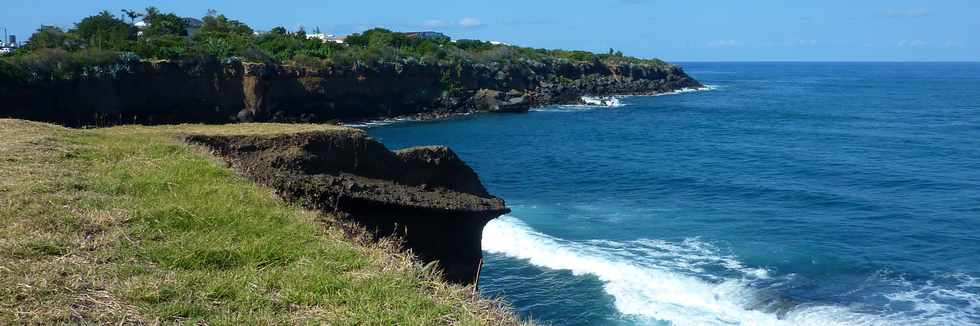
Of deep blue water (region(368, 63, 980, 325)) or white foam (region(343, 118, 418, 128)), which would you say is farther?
white foam (region(343, 118, 418, 128))

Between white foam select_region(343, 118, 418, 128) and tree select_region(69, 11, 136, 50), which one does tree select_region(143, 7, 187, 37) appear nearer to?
tree select_region(69, 11, 136, 50)

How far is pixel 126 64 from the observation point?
167 ft

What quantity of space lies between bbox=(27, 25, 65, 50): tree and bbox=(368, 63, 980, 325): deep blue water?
83.0 ft

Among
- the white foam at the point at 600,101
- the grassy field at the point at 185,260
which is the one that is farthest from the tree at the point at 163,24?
the grassy field at the point at 185,260

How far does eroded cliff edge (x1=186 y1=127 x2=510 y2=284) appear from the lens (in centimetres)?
1391

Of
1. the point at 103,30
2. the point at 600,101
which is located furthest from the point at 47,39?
the point at 600,101

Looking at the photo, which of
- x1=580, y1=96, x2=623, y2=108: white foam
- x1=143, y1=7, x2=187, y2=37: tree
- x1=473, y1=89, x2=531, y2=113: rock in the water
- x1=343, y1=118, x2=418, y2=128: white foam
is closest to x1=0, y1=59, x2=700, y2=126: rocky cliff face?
x1=473, y1=89, x2=531, y2=113: rock in the water

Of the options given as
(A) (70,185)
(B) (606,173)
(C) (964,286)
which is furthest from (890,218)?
(A) (70,185)

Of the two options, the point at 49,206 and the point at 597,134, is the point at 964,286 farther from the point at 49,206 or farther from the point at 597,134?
the point at 597,134

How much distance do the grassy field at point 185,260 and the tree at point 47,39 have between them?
51.7 m

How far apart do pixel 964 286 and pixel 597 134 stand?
36286 millimetres

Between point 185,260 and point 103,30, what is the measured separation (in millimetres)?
68379

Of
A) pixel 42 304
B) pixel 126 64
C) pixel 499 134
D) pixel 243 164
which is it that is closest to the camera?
pixel 42 304

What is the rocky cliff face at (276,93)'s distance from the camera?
4769 cm
